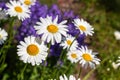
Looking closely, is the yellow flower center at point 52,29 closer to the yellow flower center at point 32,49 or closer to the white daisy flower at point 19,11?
the yellow flower center at point 32,49

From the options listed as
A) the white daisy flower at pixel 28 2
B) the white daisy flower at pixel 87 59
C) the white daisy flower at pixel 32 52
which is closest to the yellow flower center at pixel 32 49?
the white daisy flower at pixel 32 52

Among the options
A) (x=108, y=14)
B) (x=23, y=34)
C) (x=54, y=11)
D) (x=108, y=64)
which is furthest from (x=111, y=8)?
(x=23, y=34)

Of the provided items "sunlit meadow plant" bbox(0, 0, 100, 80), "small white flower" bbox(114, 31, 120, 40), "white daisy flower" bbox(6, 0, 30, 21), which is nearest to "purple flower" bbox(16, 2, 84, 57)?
"sunlit meadow plant" bbox(0, 0, 100, 80)

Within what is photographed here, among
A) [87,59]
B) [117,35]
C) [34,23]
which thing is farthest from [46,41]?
[117,35]

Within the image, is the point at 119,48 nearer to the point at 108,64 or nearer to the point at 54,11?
the point at 108,64

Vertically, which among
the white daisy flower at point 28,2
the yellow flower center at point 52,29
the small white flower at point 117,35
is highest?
the small white flower at point 117,35

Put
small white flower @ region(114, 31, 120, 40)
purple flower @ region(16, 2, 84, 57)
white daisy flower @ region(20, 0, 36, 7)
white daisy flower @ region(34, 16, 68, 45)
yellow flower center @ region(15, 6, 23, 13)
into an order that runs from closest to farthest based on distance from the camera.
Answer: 1. white daisy flower @ region(34, 16, 68, 45)
2. yellow flower center @ region(15, 6, 23, 13)
3. white daisy flower @ region(20, 0, 36, 7)
4. purple flower @ region(16, 2, 84, 57)
5. small white flower @ region(114, 31, 120, 40)

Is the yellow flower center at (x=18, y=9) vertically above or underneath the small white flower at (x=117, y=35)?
underneath

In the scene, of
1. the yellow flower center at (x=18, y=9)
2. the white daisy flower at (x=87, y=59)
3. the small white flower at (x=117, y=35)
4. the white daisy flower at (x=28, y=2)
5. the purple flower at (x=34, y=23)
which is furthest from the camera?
the small white flower at (x=117, y=35)

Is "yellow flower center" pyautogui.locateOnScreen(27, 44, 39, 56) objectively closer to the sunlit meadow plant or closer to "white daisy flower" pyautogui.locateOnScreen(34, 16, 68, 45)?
the sunlit meadow plant

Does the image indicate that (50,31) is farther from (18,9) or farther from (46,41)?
(46,41)
